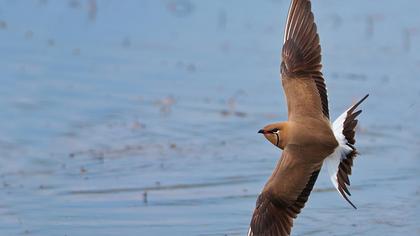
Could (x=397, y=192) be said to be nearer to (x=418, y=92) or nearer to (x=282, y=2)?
(x=418, y=92)

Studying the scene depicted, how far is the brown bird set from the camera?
7254mm

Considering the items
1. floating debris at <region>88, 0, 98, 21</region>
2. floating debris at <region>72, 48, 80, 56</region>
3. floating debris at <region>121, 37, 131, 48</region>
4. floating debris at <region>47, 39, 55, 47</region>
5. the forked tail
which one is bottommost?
floating debris at <region>88, 0, 98, 21</region>

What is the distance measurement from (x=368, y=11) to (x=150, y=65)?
14.3 ft

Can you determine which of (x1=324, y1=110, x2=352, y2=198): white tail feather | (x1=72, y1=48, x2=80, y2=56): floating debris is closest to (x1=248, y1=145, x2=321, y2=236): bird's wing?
(x1=324, y1=110, x2=352, y2=198): white tail feather

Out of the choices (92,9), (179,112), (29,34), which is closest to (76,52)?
(29,34)

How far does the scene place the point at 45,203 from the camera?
8625 millimetres

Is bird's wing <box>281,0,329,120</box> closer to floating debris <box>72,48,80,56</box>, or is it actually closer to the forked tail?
the forked tail

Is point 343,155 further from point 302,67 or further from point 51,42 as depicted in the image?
point 51,42

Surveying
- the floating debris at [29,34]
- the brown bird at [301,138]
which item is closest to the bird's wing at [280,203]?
the brown bird at [301,138]

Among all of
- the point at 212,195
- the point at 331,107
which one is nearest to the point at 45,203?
the point at 212,195

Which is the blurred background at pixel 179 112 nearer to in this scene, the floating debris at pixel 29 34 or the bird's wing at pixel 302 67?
the floating debris at pixel 29 34

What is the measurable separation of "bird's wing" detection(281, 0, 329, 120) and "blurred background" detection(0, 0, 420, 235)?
0.94 m

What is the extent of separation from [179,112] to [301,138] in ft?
13.9

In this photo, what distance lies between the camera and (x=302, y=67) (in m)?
8.12
